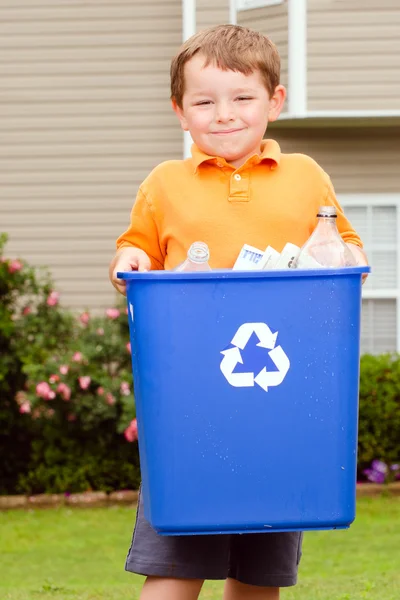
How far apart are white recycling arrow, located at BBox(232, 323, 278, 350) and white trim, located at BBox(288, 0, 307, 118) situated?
7.01m

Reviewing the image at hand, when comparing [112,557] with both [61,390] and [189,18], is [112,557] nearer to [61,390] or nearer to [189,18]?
[61,390]

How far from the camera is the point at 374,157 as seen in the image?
1016 centimetres

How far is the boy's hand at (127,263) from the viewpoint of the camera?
3.01 m

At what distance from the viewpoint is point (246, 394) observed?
278 cm

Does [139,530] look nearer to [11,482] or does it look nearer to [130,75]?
[11,482]

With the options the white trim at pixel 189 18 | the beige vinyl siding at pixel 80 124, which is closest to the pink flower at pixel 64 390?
the beige vinyl siding at pixel 80 124

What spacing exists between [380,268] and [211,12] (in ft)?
8.42

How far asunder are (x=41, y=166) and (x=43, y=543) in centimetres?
389

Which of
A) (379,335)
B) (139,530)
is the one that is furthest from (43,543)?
(139,530)

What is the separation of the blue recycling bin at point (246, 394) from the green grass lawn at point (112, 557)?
8.68 feet

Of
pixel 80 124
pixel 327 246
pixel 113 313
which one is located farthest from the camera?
pixel 80 124

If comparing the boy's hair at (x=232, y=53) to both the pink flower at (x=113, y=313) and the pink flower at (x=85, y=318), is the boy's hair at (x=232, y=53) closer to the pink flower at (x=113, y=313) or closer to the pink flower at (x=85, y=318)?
the pink flower at (x=113, y=313)

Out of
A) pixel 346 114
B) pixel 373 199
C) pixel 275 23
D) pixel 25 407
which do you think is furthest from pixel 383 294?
pixel 25 407

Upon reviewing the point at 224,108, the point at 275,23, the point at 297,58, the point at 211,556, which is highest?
the point at 275,23
